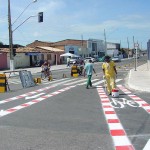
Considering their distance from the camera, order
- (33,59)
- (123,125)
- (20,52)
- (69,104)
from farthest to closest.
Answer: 1. (33,59)
2. (20,52)
3. (69,104)
4. (123,125)

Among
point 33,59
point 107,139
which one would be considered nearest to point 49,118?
point 107,139

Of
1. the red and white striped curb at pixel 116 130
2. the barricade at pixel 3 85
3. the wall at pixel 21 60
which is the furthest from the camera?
the wall at pixel 21 60

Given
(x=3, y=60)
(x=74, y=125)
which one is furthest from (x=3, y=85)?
(x=3, y=60)

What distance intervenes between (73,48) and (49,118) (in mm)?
83345

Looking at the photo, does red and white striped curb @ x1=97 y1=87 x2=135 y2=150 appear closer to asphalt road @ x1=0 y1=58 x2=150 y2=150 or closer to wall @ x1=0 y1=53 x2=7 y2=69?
asphalt road @ x1=0 y1=58 x2=150 y2=150

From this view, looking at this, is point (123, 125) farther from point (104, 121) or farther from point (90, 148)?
point (90, 148)

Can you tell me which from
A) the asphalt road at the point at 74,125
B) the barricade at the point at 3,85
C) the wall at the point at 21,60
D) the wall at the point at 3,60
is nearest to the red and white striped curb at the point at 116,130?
the asphalt road at the point at 74,125

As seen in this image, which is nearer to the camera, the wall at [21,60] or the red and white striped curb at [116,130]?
the red and white striped curb at [116,130]

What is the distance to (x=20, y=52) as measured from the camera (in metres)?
60.3

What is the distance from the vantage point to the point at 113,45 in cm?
14338

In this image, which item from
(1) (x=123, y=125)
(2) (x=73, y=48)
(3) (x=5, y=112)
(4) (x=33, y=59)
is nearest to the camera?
(1) (x=123, y=125)

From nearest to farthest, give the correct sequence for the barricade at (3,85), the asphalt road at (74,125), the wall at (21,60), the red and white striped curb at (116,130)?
the red and white striped curb at (116,130) → the asphalt road at (74,125) → the barricade at (3,85) → the wall at (21,60)

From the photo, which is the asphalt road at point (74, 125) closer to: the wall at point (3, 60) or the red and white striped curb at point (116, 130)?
the red and white striped curb at point (116, 130)

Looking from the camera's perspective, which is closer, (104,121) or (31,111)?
(104,121)
